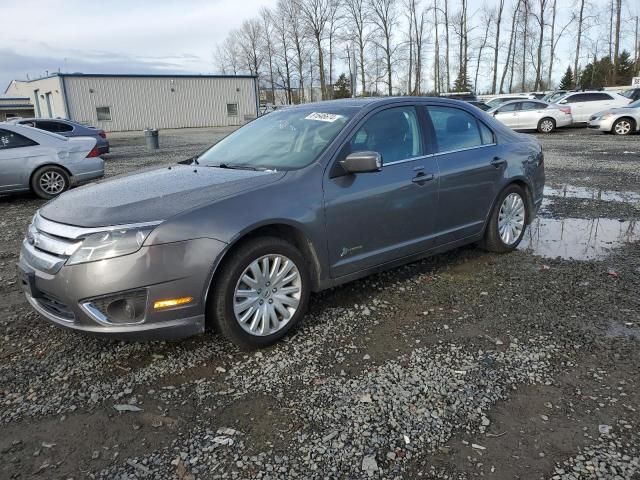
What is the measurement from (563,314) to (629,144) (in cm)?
1471

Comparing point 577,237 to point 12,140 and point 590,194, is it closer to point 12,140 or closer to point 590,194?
point 590,194

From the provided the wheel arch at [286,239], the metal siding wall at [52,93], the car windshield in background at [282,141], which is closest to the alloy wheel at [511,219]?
the car windshield in background at [282,141]

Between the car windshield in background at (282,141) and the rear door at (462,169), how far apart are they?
38.3 inches

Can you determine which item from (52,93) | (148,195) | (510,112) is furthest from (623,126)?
(52,93)

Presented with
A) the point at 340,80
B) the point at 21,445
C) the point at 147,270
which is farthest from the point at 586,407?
the point at 340,80

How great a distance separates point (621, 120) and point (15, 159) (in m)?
19.9

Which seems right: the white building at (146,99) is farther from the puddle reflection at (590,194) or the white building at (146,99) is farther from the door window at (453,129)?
the door window at (453,129)

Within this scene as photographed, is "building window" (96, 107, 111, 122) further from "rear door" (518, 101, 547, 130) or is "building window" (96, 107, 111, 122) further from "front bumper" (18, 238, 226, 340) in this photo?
"front bumper" (18, 238, 226, 340)

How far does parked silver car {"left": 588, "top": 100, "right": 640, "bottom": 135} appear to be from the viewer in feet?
60.8

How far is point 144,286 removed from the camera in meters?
2.85

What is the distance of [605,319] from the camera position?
12.1 ft

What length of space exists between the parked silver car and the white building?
92.5 ft

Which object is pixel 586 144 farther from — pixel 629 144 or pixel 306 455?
pixel 306 455

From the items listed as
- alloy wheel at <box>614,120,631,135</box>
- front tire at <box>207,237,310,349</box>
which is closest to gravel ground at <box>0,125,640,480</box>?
front tire at <box>207,237,310,349</box>
